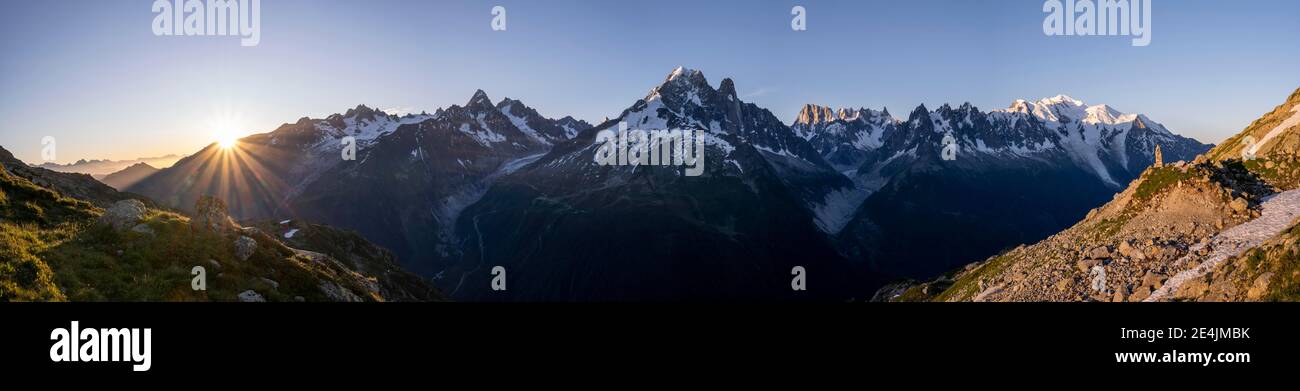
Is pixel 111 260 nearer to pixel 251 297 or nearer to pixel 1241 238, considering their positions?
pixel 251 297

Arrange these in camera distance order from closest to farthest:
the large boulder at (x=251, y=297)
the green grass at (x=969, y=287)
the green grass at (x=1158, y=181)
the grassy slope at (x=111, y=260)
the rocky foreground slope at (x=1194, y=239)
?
1. the grassy slope at (x=111, y=260)
2. the large boulder at (x=251, y=297)
3. the rocky foreground slope at (x=1194, y=239)
4. the green grass at (x=1158, y=181)
5. the green grass at (x=969, y=287)

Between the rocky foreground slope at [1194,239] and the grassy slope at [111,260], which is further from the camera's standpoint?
the rocky foreground slope at [1194,239]

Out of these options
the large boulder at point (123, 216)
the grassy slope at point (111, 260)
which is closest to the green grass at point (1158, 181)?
the grassy slope at point (111, 260)

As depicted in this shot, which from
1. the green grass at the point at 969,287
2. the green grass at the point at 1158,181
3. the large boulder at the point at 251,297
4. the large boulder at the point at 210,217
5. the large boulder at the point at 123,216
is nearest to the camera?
the large boulder at the point at 251,297

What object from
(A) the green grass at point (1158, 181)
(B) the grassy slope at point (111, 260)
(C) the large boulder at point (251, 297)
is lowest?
(C) the large boulder at point (251, 297)

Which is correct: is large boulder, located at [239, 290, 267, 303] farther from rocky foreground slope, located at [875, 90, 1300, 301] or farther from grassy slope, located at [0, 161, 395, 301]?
rocky foreground slope, located at [875, 90, 1300, 301]

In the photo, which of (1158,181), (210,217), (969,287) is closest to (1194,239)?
(1158,181)

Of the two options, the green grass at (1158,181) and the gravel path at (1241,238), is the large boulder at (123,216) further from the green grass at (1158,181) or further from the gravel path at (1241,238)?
the green grass at (1158,181)
